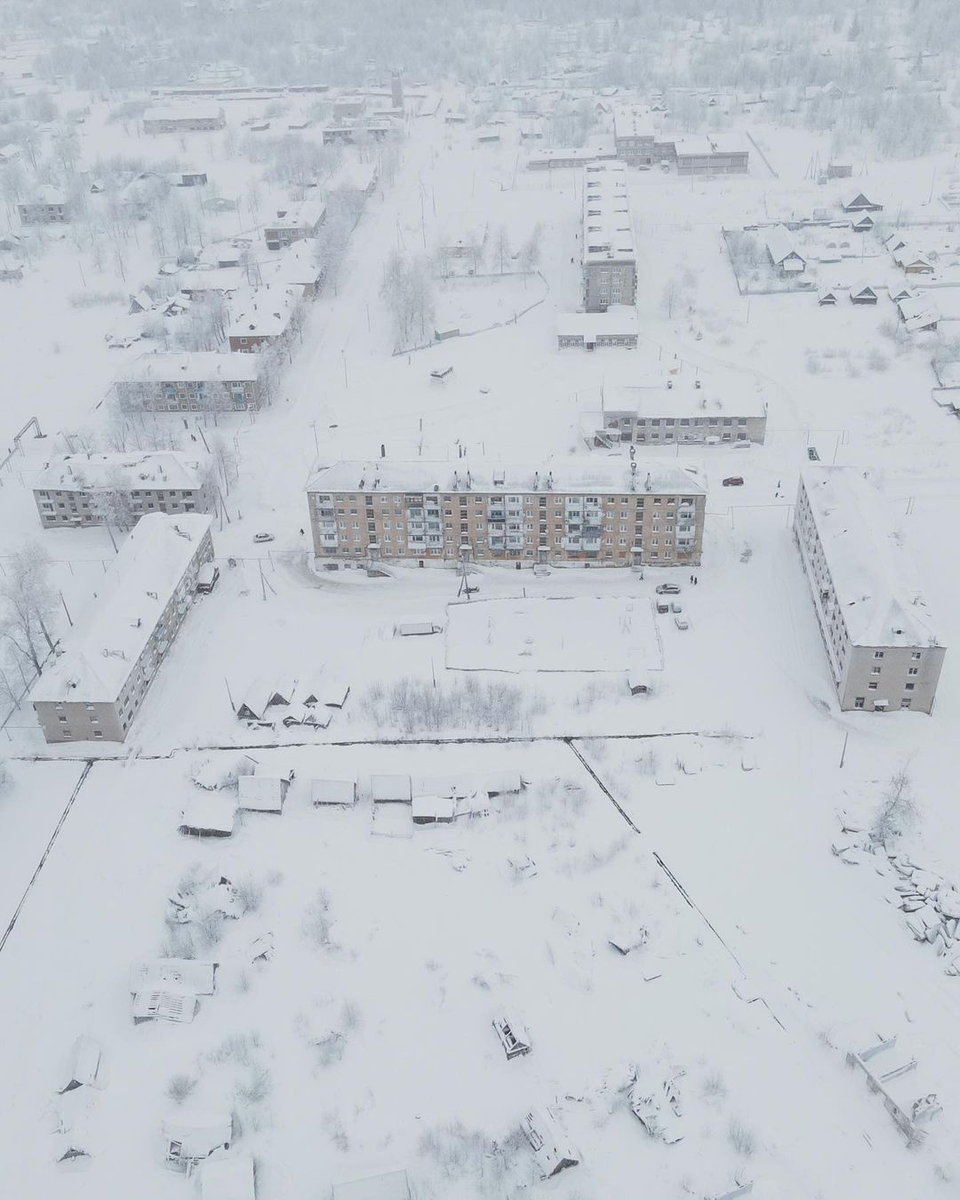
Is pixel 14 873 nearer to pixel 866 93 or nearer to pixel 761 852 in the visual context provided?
pixel 761 852

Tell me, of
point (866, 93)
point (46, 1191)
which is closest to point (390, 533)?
point (46, 1191)

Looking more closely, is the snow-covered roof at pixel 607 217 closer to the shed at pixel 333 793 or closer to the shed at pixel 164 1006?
the shed at pixel 333 793

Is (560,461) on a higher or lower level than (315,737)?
higher

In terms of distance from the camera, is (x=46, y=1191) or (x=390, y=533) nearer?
(x=46, y=1191)

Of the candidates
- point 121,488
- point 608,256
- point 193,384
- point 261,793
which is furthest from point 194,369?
point 261,793

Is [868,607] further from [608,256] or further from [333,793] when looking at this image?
[608,256]

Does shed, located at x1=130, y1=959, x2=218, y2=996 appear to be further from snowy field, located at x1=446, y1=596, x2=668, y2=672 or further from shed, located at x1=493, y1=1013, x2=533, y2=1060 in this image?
snowy field, located at x1=446, y1=596, x2=668, y2=672
